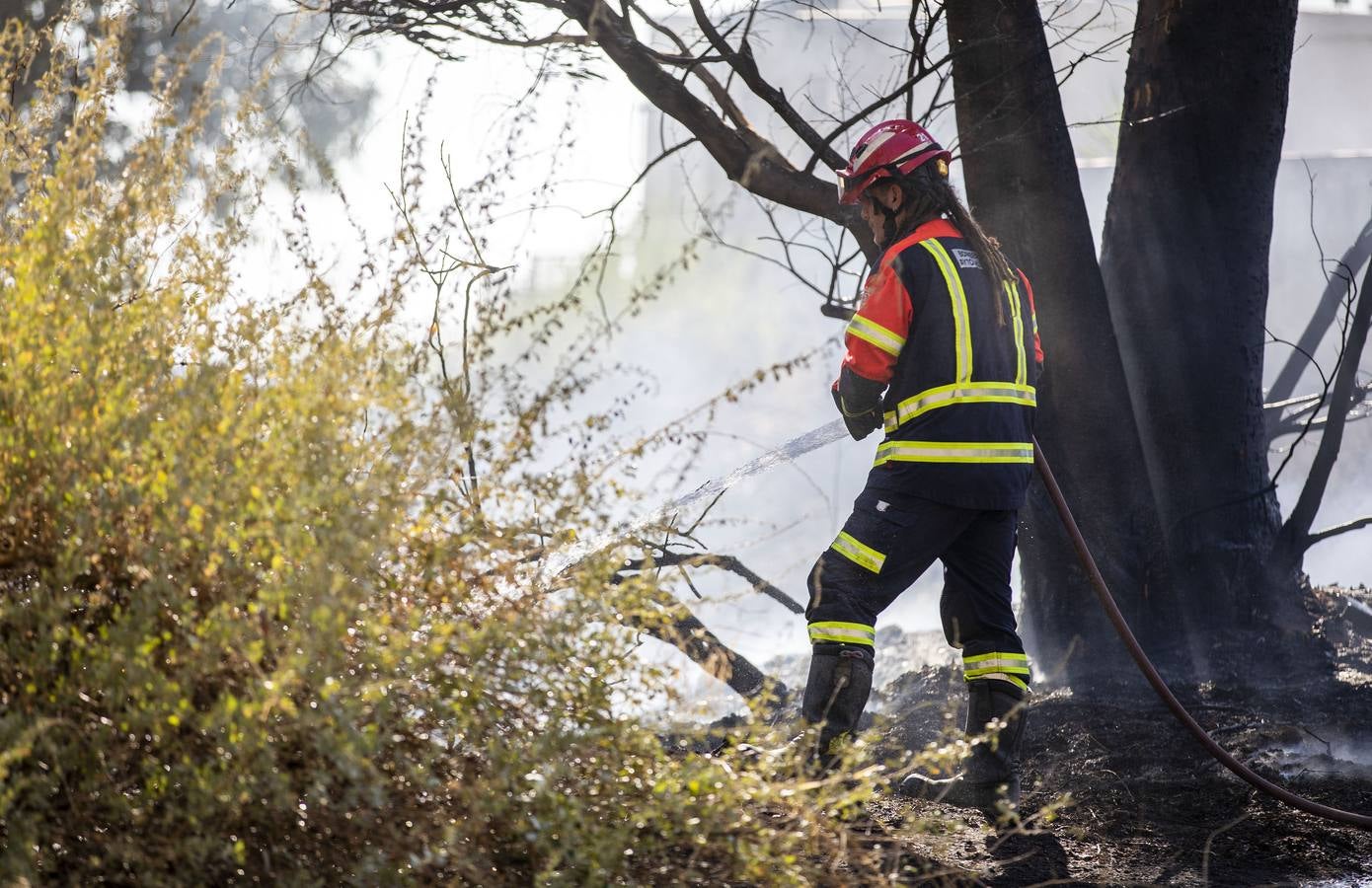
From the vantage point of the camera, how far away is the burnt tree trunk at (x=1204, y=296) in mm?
5047

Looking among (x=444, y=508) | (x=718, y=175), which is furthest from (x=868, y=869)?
(x=718, y=175)

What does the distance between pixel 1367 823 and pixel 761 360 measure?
19929mm

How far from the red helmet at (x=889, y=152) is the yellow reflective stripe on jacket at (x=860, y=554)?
114 centimetres

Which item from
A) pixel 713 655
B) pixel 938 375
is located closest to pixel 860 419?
pixel 938 375

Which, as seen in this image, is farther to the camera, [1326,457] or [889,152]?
[1326,457]

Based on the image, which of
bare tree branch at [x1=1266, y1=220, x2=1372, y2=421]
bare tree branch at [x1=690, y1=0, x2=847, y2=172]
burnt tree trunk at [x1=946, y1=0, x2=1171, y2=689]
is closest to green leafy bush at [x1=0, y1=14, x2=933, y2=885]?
bare tree branch at [x1=690, y1=0, x2=847, y2=172]

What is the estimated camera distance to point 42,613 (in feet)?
6.01

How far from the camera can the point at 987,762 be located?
3623 millimetres

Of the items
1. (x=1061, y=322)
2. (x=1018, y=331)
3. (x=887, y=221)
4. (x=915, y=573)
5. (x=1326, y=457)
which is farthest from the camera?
(x=1326, y=457)

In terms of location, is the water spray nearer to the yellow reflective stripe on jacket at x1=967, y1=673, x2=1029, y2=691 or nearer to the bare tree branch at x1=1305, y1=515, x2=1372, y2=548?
the yellow reflective stripe on jacket at x1=967, y1=673, x2=1029, y2=691

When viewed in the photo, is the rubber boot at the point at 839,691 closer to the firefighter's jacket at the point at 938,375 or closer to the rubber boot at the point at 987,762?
the rubber boot at the point at 987,762

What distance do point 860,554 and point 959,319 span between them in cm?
75

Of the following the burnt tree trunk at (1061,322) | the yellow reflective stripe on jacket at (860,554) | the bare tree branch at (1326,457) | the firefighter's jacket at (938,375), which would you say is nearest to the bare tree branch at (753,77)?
the burnt tree trunk at (1061,322)

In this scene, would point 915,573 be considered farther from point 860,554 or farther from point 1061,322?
point 1061,322
